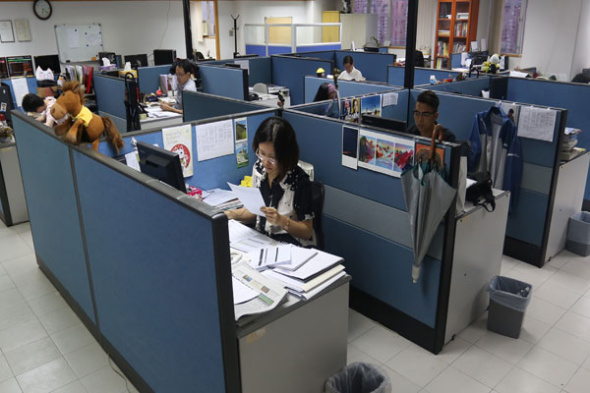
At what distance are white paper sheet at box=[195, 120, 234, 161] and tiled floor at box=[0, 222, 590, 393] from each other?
1.29 metres

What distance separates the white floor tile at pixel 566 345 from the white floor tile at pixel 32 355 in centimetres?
282

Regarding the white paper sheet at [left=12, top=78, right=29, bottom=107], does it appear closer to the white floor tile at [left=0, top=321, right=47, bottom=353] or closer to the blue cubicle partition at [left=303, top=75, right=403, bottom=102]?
the blue cubicle partition at [left=303, top=75, right=403, bottom=102]

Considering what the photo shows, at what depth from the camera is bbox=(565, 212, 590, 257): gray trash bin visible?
3.81m

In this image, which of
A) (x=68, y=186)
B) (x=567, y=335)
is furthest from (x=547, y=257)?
(x=68, y=186)

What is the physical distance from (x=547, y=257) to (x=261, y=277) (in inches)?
110

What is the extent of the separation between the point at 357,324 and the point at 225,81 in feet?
11.5

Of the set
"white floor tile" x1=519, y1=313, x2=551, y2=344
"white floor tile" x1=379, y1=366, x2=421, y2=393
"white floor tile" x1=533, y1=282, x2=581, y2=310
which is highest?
"white floor tile" x1=533, y1=282, x2=581, y2=310

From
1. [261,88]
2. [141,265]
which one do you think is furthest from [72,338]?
[261,88]

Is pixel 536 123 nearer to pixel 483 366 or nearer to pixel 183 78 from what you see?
pixel 483 366

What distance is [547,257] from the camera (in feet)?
12.3

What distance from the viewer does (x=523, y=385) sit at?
8.13 ft

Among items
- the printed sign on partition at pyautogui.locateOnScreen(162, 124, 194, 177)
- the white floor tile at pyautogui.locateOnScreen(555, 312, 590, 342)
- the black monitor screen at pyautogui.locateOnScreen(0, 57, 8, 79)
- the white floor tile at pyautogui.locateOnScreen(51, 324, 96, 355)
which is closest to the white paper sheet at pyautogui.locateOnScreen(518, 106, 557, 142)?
the white floor tile at pyautogui.locateOnScreen(555, 312, 590, 342)

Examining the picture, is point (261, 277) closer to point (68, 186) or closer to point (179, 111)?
point (68, 186)

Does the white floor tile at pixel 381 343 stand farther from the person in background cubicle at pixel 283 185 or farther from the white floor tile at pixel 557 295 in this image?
the white floor tile at pixel 557 295
